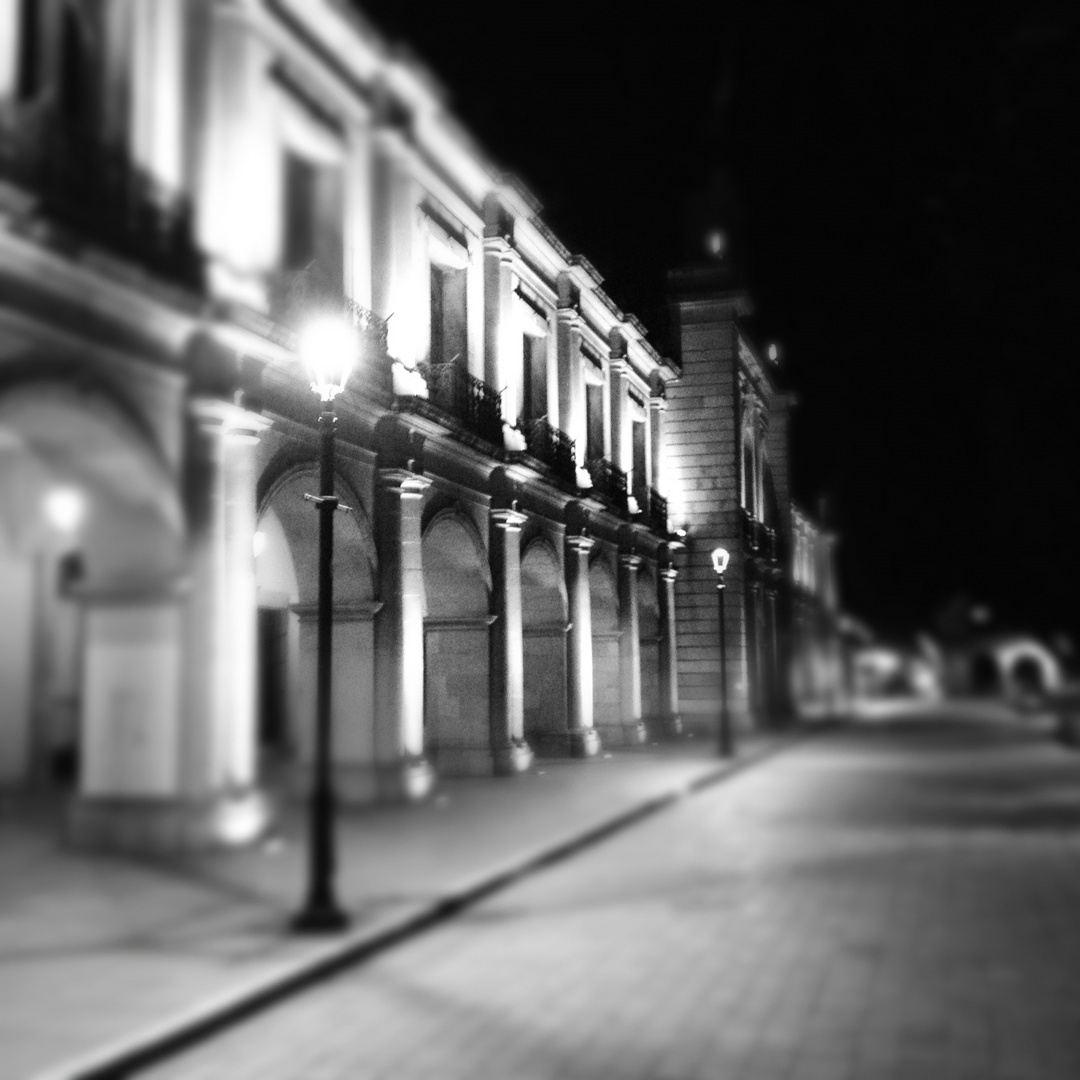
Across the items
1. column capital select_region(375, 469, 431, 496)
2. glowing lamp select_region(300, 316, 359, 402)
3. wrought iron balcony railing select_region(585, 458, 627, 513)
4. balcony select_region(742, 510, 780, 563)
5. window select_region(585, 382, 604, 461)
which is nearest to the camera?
glowing lamp select_region(300, 316, 359, 402)

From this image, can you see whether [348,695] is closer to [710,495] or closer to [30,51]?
[30,51]

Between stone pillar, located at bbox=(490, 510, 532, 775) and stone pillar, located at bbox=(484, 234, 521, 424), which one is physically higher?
stone pillar, located at bbox=(484, 234, 521, 424)

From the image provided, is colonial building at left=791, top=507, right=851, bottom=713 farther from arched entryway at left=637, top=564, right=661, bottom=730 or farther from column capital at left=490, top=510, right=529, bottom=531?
column capital at left=490, top=510, right=529, bottom=531

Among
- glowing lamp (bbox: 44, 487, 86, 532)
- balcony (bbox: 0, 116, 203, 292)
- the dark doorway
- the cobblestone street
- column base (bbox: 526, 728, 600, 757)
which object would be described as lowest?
the cobblestone street

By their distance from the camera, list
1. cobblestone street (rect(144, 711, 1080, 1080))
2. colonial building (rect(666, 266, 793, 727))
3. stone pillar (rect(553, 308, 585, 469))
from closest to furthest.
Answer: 1. cobblestone street (rect(144, 711, 1080, 1080))
2. stone pillar (rect(553, 308, 585, 469))
3. colonial building (rect(666, 266, 793, 727))

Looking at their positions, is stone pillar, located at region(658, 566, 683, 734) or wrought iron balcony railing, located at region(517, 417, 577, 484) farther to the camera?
stone pillar, located at region(658, 566, 683, 734)

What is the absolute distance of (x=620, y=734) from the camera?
30297mm

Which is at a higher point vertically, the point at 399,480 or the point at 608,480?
the point at 608,480

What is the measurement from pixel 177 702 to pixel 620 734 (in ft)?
58.9

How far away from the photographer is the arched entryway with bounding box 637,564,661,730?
33.7m

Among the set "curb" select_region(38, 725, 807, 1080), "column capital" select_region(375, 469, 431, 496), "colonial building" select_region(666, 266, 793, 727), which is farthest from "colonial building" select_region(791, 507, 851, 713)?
→ "curb" select_region(38, 725, 807, 1080)

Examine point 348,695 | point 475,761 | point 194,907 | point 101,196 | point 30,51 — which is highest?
point 30,51

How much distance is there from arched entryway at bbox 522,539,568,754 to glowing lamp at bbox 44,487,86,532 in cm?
1134

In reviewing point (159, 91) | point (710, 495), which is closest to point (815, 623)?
point (710, 495)
